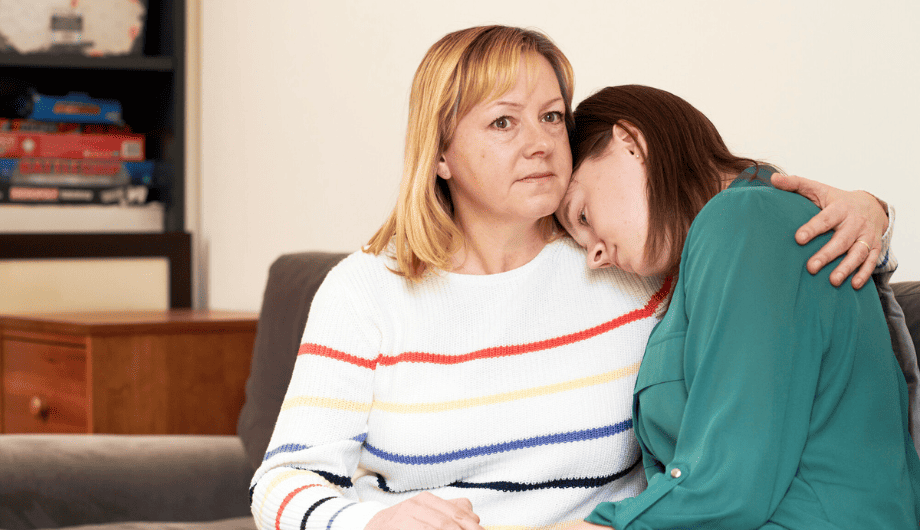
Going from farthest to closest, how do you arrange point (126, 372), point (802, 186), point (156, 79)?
point (156, 79), point (126, 372), point (802, 186)

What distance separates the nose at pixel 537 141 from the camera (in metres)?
1.12

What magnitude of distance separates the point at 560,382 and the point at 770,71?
60 centimetres

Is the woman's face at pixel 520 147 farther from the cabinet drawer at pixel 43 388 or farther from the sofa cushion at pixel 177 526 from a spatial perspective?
the cabinet drawer at pixel 43 388

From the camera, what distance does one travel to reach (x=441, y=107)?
1156mm

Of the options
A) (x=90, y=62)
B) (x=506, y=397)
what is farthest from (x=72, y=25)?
(x=506, y=397)

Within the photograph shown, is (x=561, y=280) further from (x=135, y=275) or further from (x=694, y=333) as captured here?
(x=135, y=275)

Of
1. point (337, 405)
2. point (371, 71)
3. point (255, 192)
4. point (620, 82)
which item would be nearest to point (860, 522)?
point (337, 405)

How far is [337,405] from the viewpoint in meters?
1.14

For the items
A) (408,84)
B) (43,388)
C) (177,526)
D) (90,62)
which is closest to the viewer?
(177,526)

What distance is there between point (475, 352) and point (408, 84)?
99 cm

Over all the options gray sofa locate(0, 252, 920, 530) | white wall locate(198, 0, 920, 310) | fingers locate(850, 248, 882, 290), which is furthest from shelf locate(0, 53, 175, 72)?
fingers locate(850, 248, 882, 290)

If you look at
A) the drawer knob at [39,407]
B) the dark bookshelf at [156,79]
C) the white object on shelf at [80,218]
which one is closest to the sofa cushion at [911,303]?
the drawer knob at [39,407]

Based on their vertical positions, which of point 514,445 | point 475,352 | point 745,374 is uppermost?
point 745,374

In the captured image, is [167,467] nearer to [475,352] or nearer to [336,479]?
[336,479]
